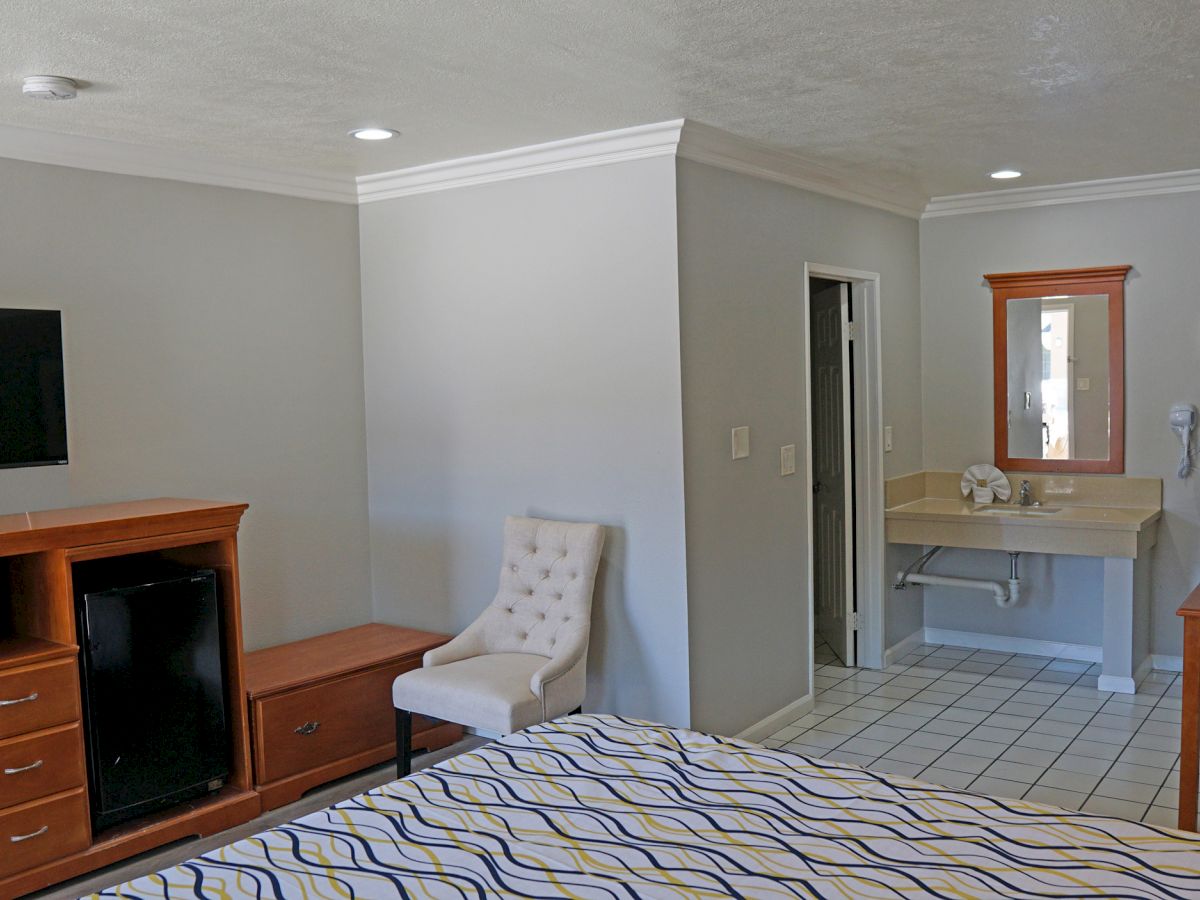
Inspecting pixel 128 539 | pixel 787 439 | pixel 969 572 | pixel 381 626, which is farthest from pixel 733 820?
pixel 969 572

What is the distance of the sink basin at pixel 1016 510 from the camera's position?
5340 millimetres

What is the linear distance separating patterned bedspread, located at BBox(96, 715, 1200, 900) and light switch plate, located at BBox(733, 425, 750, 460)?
181 cm

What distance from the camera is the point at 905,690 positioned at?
16.7ft

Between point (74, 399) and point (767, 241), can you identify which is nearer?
point (74, 399)

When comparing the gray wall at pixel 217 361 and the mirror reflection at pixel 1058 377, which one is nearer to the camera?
the gray wall at pixel 217 361

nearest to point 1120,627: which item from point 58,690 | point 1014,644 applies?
point 1014,644

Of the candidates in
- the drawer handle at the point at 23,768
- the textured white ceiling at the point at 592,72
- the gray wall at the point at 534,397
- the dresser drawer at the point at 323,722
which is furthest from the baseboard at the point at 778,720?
the drawer handle at the point at 23,768

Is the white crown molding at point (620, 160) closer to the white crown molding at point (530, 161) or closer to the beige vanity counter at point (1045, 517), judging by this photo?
the white crown molding at point (530, 161)

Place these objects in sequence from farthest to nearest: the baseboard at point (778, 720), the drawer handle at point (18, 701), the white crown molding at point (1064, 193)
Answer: the white crown molding at point (1064, 193)
the baseboard at point (778, 720)
the drawer handle at point (18, 701)

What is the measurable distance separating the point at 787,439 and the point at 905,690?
4.76 ft

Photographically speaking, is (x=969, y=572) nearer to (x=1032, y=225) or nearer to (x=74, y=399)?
(x=1032, y=225)

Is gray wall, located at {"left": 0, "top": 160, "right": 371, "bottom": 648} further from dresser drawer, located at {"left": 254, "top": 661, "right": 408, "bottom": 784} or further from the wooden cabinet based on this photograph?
dresser drawer, located at {"left": 254, "top": 661, "right": 408, "bottom": 784}

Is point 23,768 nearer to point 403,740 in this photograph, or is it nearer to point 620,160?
point 403,740

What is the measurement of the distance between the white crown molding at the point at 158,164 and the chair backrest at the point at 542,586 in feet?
5.37
